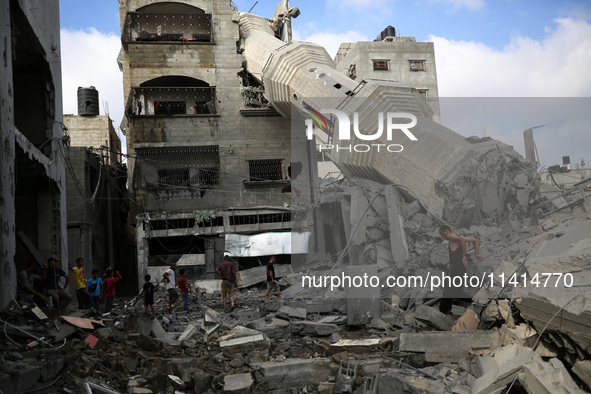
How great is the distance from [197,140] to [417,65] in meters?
17.6

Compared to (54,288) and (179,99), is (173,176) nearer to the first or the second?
(179,99)

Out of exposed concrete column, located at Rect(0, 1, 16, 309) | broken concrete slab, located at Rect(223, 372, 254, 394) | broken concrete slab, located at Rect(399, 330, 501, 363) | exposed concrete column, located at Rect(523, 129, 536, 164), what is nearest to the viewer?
broken concrete slab, located at Rect(223, 372, 254, 394)

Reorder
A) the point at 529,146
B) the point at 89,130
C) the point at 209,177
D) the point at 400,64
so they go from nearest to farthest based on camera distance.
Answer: the point at 529,146, the point at 209,177, the point at 89,130, the point at 400,64

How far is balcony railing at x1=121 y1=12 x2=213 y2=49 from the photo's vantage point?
2291 centimetres

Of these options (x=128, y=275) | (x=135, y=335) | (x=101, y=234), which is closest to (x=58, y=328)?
(x=135, y=335)

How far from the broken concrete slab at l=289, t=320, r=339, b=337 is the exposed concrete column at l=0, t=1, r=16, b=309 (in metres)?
4.86

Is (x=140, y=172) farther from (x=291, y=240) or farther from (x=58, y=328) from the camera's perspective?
(x=58, y=328)

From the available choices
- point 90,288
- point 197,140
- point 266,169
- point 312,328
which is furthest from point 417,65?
point 312,328

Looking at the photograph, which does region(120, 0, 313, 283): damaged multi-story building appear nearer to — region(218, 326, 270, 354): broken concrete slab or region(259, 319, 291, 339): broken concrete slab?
region(259, 319, 291, 339): broken concrete slab

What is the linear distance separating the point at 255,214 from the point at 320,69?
21.2ft

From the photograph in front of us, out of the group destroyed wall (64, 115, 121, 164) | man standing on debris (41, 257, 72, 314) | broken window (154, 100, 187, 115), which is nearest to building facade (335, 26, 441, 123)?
broken window (154, 100, 187, 115)

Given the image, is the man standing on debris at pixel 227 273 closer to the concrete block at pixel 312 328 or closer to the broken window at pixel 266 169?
the concrete block at pixel 312 328

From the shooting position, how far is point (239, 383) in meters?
6.78

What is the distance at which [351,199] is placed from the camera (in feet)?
53.8
